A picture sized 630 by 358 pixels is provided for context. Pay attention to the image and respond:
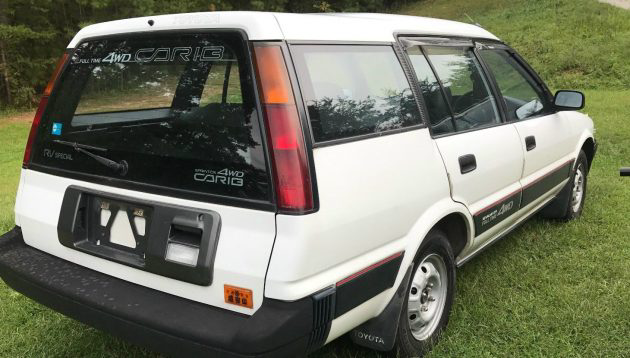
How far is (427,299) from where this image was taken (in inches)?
115

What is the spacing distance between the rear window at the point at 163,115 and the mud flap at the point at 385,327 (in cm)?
92

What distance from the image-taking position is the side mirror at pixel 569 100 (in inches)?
160

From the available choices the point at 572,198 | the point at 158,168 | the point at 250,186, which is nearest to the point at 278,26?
the point at 250,186

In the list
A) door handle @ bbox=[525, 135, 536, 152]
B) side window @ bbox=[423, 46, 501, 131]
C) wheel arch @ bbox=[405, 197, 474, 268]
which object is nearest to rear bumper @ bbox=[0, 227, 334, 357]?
wheel arch @ bbox=[405, 197, 474, 268]

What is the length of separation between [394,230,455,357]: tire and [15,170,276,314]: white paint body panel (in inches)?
37.6

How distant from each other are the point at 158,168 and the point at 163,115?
Answer: 0.27m

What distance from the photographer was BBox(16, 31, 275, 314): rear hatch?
2072 mm

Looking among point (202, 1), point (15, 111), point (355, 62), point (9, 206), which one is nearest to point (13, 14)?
point (15, 111)

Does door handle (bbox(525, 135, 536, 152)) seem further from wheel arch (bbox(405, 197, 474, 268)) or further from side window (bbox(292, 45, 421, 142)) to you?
side window (bbox(292, 45, 421, 142))

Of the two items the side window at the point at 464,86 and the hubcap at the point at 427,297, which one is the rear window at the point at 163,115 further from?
the side window at the point at 464,86

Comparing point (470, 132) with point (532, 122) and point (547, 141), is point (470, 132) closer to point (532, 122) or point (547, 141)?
point (532, 122)

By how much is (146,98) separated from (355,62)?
102cm

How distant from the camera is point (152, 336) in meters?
2.09

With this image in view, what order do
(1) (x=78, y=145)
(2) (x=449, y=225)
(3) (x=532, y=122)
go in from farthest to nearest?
(3) (x=532, y=122), (2) (x=449, y=225), (1) (x=78, y=145)
